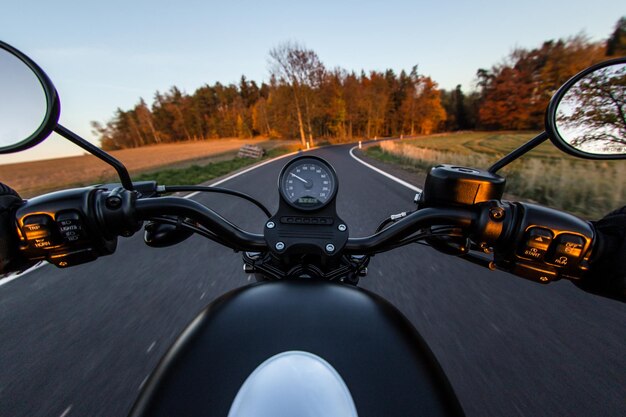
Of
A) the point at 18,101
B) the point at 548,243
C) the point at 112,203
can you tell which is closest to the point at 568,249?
the point at 548,243

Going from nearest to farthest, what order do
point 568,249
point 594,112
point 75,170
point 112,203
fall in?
point 568,249
point 112,203
point 594,112
point 75,170

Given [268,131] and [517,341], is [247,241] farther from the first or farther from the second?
[268,131]

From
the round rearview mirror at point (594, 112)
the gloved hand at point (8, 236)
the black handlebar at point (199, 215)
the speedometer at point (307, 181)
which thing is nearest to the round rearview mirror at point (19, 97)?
the gloved hand at point (8, 236)

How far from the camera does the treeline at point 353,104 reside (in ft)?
56.5

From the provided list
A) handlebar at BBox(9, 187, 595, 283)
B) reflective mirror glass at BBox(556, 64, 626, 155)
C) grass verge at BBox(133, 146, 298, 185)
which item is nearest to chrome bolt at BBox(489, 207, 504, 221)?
handlebar at BBox(9, 187, 595, 283)

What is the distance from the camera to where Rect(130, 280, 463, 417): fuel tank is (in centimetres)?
54

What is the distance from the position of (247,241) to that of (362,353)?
63 cm

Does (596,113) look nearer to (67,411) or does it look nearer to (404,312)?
(404,312)

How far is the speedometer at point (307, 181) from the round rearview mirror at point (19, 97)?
0.91 metres

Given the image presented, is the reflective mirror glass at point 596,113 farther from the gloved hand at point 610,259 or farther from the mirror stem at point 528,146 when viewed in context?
the gloved hand at point 610,259

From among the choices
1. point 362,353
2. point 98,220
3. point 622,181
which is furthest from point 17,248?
point 622,181

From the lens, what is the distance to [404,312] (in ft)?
6.89

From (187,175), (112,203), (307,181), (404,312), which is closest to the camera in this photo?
(112,203)

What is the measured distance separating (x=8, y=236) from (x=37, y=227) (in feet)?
0.32
